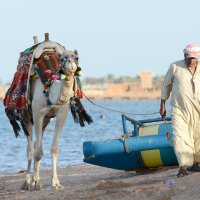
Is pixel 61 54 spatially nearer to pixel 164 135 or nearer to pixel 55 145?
pixel 55 145

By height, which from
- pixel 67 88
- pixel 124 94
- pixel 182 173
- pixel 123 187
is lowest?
pixel 124 94

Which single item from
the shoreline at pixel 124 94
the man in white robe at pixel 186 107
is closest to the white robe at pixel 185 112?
the man in white robe at pixel 186 107

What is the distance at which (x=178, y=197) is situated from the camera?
35.5 feet

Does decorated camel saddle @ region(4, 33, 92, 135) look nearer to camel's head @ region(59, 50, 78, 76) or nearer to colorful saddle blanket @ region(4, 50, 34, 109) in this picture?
colorful saddle blanket @ region(4, 50, 34, 109)

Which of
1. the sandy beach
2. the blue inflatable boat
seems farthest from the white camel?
the blue inflatable boat

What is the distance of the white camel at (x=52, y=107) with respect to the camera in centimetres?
1265

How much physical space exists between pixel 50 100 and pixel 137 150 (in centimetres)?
166

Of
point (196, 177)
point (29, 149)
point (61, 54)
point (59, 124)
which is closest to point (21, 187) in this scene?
point (29, 149)

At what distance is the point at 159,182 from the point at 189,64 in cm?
161

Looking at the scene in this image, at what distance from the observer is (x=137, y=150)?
14.0 meters

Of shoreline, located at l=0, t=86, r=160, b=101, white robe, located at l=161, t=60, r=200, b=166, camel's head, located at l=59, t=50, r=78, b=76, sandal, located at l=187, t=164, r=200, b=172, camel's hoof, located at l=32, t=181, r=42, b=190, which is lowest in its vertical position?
shoreline, located at l=0, t=86, r=160, b=101

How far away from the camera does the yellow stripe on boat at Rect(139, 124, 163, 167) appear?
47.1ft

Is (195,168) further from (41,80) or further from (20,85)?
(20,85)

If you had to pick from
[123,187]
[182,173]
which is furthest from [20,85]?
[182,173]
